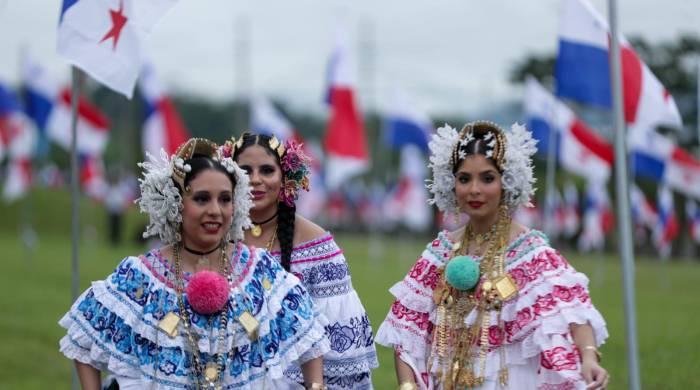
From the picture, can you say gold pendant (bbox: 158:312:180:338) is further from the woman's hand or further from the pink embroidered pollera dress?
the woman's hand

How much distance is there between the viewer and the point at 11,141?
30500 mm

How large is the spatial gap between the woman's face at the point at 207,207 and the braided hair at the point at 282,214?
146 cm

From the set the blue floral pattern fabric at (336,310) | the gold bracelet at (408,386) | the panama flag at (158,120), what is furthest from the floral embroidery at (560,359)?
the panama flag at (158,120)

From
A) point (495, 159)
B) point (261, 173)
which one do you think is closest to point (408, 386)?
point (495, 159)

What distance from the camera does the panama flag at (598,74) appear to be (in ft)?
27.3

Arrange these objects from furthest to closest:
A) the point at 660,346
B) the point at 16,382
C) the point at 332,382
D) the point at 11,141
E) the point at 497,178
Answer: the point at 11,141 < the point at 660,346 < the point at 16,382 < the point at 332,382 < the point at 497,178

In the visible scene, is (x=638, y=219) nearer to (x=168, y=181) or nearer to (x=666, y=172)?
(x=666, y=172)

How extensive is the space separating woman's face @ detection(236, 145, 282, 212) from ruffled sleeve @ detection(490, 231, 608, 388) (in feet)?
5.04

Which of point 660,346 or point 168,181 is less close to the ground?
point 168,181

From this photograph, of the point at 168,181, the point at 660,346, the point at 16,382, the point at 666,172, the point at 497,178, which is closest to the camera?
the point at 168,181

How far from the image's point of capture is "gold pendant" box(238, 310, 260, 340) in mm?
5188

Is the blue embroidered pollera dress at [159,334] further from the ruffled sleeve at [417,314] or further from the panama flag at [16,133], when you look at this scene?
the panama flag at [16,133]

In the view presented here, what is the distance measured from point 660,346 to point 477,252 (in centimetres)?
756

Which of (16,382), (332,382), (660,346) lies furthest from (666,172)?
(332,382)
